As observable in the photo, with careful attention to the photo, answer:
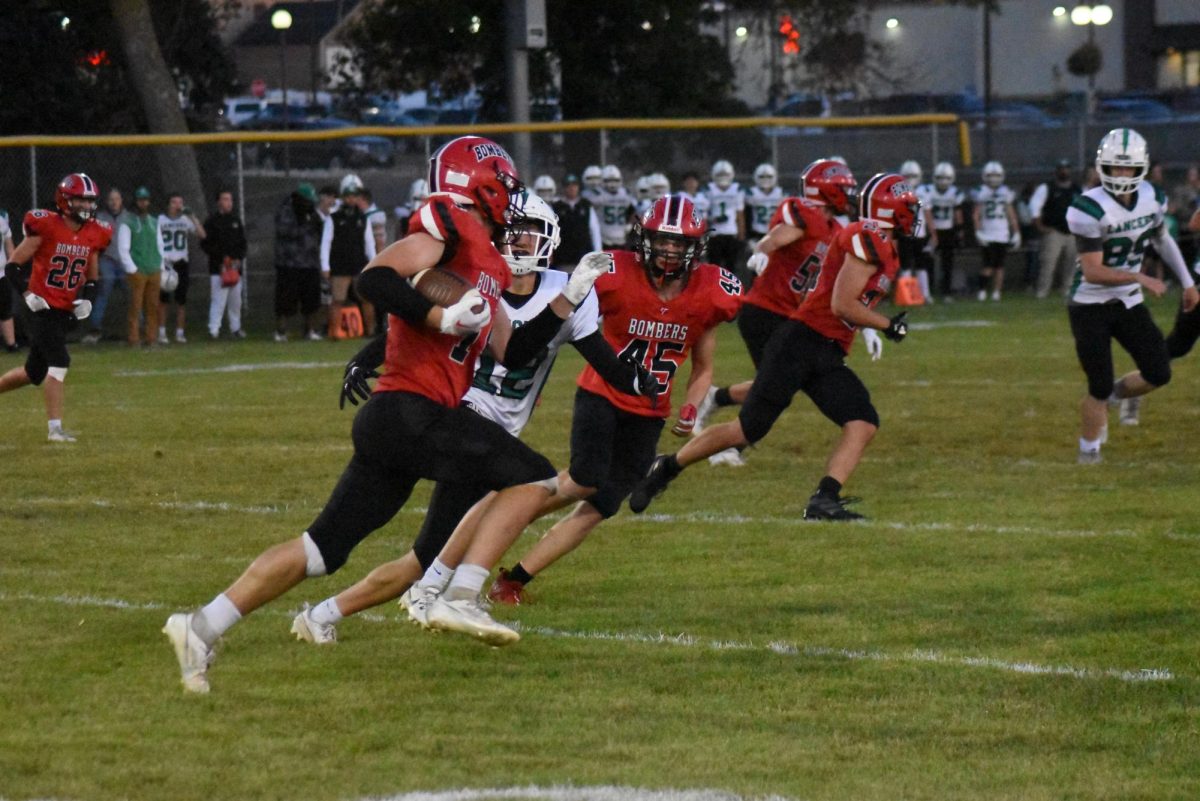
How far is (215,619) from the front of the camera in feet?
17.8

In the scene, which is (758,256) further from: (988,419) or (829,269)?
(988,419)

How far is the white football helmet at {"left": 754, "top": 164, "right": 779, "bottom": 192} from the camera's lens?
2294 centimetres

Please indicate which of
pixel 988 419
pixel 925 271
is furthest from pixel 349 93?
pixel 988 419

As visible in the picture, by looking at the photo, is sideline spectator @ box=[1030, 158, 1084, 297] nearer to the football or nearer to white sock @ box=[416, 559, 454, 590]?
white sock @ box=[416, 559, 454, 590]

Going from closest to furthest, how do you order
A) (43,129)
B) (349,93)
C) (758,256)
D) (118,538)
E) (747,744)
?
(747,744), (118,538), (758,256), (43,129), (349,93)

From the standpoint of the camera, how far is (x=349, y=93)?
40.0 meters

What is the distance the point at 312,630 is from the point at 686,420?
2041mm

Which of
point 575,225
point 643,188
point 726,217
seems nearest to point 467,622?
point 575,225

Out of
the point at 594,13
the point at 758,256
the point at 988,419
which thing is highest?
the point at 594,13

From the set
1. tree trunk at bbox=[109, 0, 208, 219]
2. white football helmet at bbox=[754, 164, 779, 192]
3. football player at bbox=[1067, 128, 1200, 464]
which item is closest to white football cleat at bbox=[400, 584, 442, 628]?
football player at bbox=[1067, 128, 1200, 464]

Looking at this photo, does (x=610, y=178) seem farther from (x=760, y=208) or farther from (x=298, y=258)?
(x=298, y=258)

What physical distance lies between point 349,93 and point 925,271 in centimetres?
1909

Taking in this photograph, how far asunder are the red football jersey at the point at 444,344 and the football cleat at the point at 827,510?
11.5ft

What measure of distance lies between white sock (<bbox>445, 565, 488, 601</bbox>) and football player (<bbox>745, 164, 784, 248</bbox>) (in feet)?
56.6
